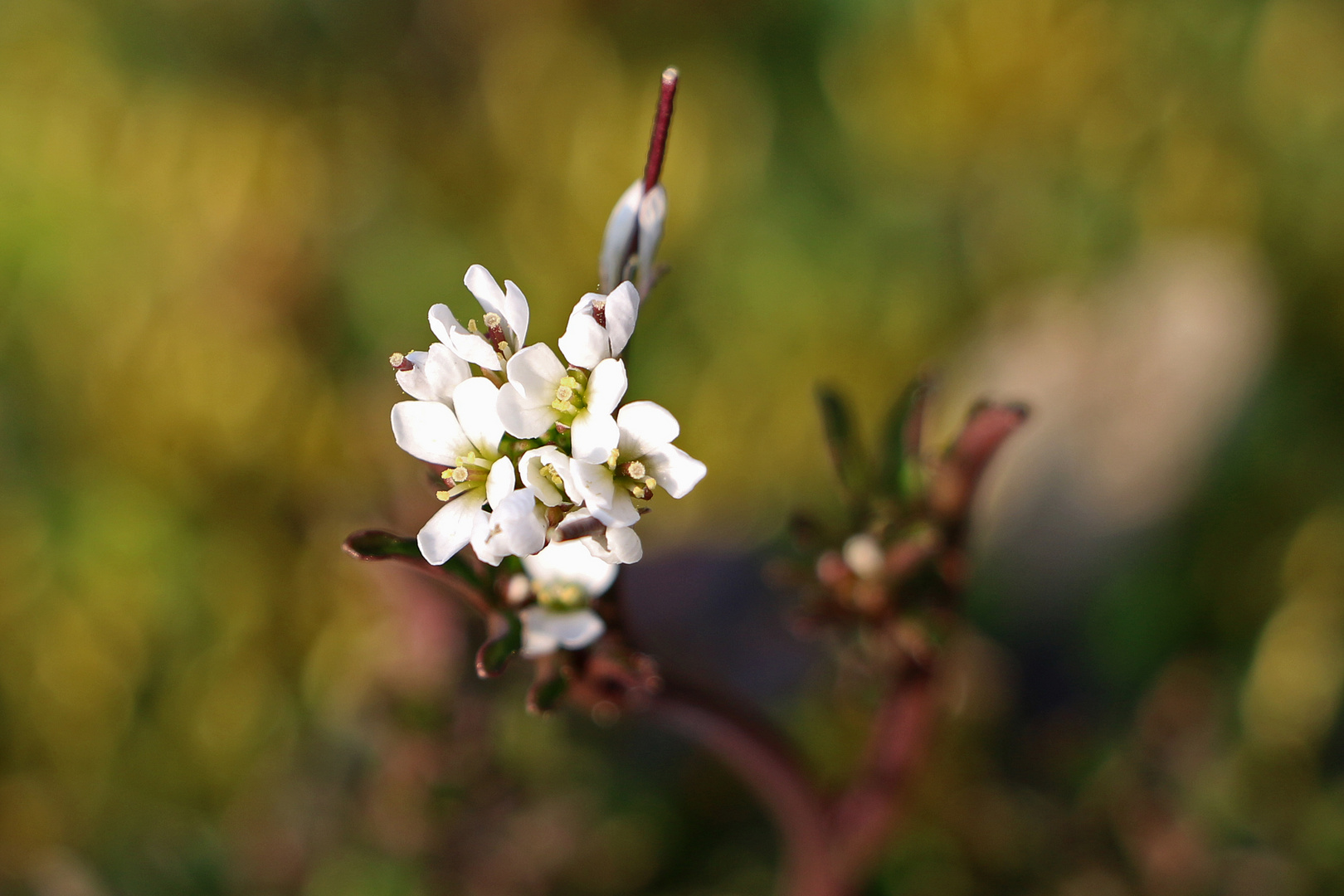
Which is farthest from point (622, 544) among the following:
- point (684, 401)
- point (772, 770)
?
point (684, 401)

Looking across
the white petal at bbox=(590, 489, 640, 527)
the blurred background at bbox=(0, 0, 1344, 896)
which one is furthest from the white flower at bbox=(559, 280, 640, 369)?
the blurred background at bbox=(0, 0, 1344, 896)

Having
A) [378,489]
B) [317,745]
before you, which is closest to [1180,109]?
[378,489]

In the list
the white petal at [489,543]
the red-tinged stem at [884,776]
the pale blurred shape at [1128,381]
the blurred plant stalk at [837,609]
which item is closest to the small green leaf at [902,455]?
the blurred plant stalk at [837,609]

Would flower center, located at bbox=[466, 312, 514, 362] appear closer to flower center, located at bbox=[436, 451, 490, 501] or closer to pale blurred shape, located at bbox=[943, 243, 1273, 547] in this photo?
flower center, located at bbox=[436, 451, 490, 501]

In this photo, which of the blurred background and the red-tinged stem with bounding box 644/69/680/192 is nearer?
the red-tinged stem with bounding box 644/69/680/192

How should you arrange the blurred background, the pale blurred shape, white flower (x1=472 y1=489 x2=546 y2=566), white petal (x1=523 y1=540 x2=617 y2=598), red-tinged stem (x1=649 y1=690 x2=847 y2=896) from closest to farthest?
white flower (x1=472 y1=489 x2=546 y2=566) < white petal (x1=523 y1=540 x2=617 y2=598) < red-tinged stem (x1=649 y1=690 x2=847 y2=896) < the blurred background < the pale blurred shape

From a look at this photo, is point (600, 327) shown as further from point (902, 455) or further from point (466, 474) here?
point (902, 455)

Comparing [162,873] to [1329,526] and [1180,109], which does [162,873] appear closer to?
[1329,526]
